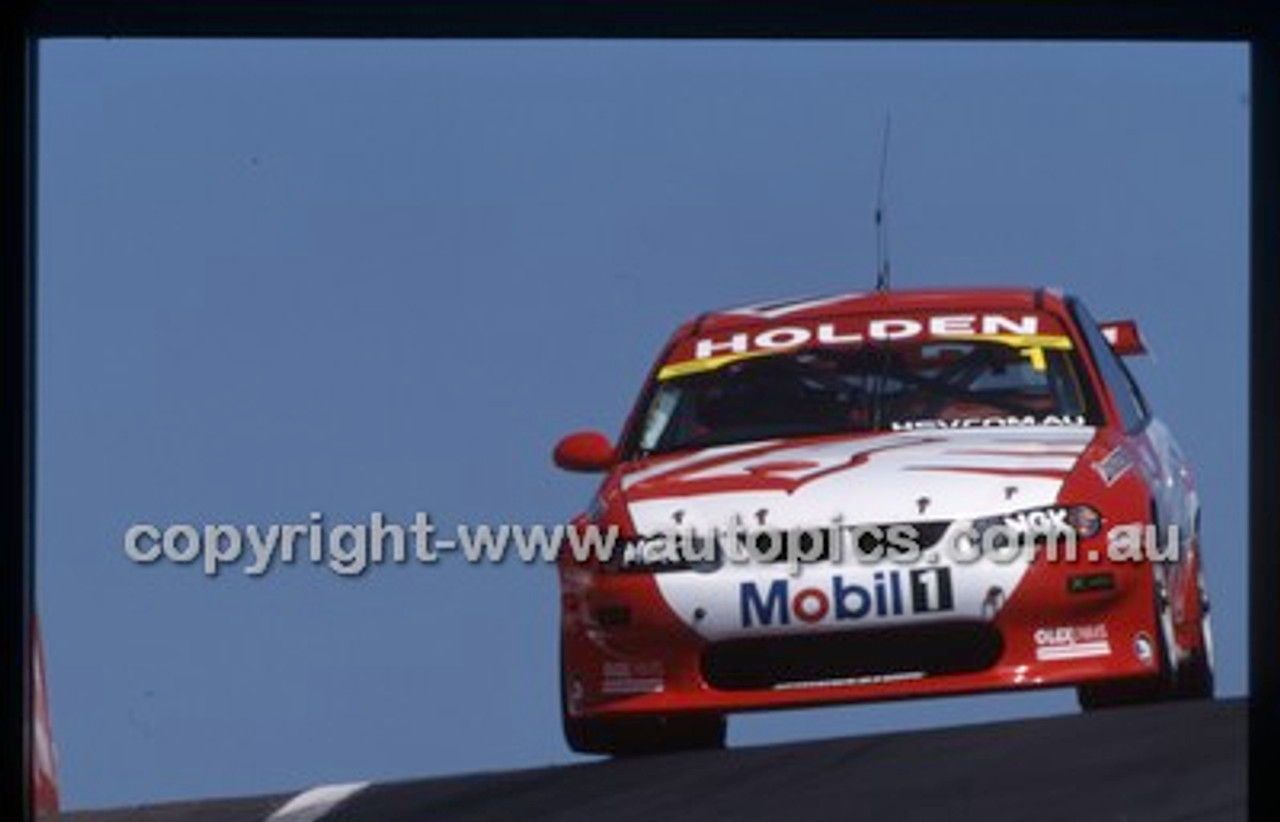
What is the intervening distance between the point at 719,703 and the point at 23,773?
1118mm

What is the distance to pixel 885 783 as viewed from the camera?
11.2ft

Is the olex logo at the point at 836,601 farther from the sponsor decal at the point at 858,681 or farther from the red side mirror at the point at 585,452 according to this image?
the red side mirror at the point at 585,452

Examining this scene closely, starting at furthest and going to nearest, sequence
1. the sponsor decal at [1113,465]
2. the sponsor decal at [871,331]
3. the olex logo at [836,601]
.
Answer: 1. the sponsor decal at [871,331]
2. the sponsor decal at [1113,465]
3. the olex logo at [836,601]

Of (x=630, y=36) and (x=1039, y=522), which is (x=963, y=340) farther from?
(x=630, y=36)

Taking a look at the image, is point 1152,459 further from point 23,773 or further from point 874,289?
point 23,773

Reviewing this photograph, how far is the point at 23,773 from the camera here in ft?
11.4

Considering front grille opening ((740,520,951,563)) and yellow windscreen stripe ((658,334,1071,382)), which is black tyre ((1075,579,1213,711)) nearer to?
front grille opening ((740,520,951,563))

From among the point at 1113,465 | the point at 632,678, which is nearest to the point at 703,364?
the point at 632,678

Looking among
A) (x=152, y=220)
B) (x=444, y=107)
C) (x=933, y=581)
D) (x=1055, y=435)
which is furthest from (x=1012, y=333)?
(x=152, y=220)

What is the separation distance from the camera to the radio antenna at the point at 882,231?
3555mm

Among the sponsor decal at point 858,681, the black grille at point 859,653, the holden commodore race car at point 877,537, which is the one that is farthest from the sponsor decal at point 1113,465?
the sponsor decal at point 858,681

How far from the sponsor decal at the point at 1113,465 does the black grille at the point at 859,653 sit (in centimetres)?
33

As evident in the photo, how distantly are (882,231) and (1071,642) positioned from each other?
28.7 inches

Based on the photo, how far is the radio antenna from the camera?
11.7ft
